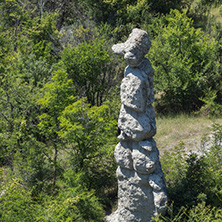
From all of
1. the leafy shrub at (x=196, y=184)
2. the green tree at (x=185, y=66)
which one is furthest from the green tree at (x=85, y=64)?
the leafy shrub at (x=196, y=184)

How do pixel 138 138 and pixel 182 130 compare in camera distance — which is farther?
pixel 182 130

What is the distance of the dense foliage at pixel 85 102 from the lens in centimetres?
984

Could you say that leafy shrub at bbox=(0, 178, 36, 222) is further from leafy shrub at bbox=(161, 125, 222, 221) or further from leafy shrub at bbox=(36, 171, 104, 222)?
leafy shrub at bbox=(161, 125, 222, 221)

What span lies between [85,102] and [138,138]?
6780mm

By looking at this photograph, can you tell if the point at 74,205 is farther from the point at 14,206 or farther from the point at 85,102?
the point at 85,102

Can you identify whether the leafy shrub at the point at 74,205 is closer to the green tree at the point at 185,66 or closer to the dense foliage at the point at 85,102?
the dense foliage at the point at 85,102

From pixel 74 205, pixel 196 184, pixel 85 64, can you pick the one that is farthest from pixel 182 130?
pixel 74 205

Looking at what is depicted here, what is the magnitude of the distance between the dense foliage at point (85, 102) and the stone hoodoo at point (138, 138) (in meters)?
1.06

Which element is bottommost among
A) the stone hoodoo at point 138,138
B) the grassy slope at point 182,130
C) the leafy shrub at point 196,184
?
the grassy slope at point 182,130

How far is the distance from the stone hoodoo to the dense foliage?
3.49 feet

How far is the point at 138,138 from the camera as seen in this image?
774 centimetres

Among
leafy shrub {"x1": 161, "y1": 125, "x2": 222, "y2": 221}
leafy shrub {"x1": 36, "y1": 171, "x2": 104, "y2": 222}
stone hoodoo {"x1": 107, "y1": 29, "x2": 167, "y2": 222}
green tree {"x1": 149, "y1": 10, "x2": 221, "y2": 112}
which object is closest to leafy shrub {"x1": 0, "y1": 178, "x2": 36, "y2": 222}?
leafy shrub {"x1": 36, "y1": 171, "x2": 104, "y2": 222}

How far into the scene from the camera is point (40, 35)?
19562mm

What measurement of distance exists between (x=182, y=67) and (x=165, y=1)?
32.5 feet
